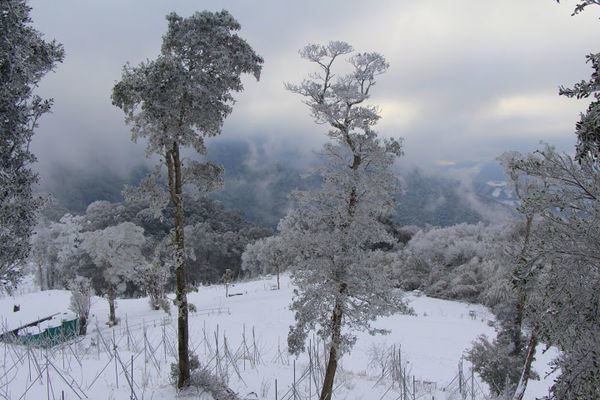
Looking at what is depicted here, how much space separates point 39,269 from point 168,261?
194 feet

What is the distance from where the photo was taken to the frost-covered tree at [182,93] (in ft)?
26.8

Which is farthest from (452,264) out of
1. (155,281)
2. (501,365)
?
(501,365)

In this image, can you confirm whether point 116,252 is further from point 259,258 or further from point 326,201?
point 326,201

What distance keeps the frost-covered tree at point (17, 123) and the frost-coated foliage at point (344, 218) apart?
382cm

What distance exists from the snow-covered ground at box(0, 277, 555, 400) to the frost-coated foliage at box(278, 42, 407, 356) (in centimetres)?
225

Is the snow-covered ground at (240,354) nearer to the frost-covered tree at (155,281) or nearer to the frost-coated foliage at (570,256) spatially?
the frost-covered tree at (155,281)

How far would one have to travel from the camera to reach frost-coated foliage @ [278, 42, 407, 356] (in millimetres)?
7336

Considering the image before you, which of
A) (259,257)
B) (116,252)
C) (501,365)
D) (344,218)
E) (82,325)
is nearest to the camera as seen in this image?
(344,218)

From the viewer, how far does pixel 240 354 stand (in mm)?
14039

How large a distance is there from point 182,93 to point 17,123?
11.2 feet

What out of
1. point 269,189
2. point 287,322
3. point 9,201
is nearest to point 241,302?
point 287,322

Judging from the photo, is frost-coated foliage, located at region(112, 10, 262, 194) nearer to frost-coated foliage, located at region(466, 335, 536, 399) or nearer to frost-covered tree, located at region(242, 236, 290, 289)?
frost-coated foliage, located at region(466, 335, 536, 399)

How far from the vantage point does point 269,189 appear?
141m

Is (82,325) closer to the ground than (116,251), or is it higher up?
closer to the ground
